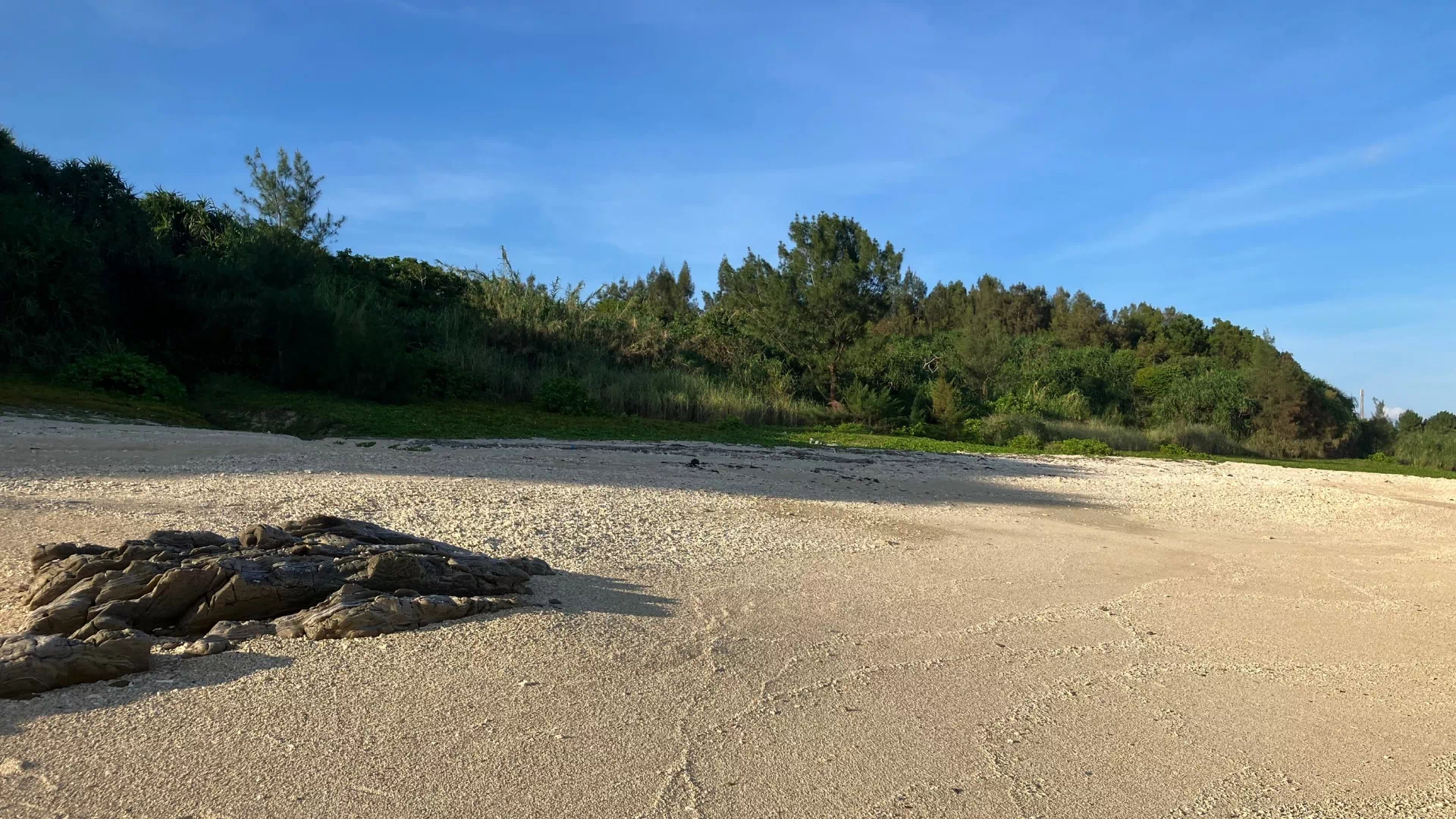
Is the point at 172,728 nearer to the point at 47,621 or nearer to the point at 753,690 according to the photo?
the point at 47,621

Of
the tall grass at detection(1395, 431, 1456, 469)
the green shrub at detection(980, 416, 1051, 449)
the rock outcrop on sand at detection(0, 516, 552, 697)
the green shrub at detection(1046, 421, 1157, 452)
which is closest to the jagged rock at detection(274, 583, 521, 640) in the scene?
the rock outcrop on sand at detection(0, 516, 552, 697)

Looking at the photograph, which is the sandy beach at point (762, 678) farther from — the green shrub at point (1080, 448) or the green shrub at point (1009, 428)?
the green shrub at point (1009, 428)

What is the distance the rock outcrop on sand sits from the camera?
383 cm

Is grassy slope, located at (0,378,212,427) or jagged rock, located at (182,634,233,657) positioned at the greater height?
grassy slope, located at (0,378,212,427)

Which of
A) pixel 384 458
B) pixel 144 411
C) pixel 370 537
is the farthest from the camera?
pixel 144 411

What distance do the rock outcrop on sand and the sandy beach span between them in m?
0.13

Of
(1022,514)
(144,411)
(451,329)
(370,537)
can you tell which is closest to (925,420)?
(451,329)

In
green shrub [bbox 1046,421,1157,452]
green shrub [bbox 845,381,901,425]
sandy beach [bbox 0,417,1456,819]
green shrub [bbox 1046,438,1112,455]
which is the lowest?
sandy beach [bbox 0,417,1456,819]

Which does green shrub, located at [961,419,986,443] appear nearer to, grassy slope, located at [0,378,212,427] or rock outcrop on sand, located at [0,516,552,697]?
grassy slope, located at [0,378,212,427]

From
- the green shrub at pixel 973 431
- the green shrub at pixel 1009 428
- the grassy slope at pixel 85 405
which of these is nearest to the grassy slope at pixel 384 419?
the grassy slope at pixel 85 405

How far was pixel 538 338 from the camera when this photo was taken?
25.4 meters

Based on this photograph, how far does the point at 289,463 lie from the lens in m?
9.59

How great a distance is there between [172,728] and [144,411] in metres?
12.1

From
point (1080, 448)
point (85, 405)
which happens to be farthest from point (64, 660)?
point (1080, 448)
